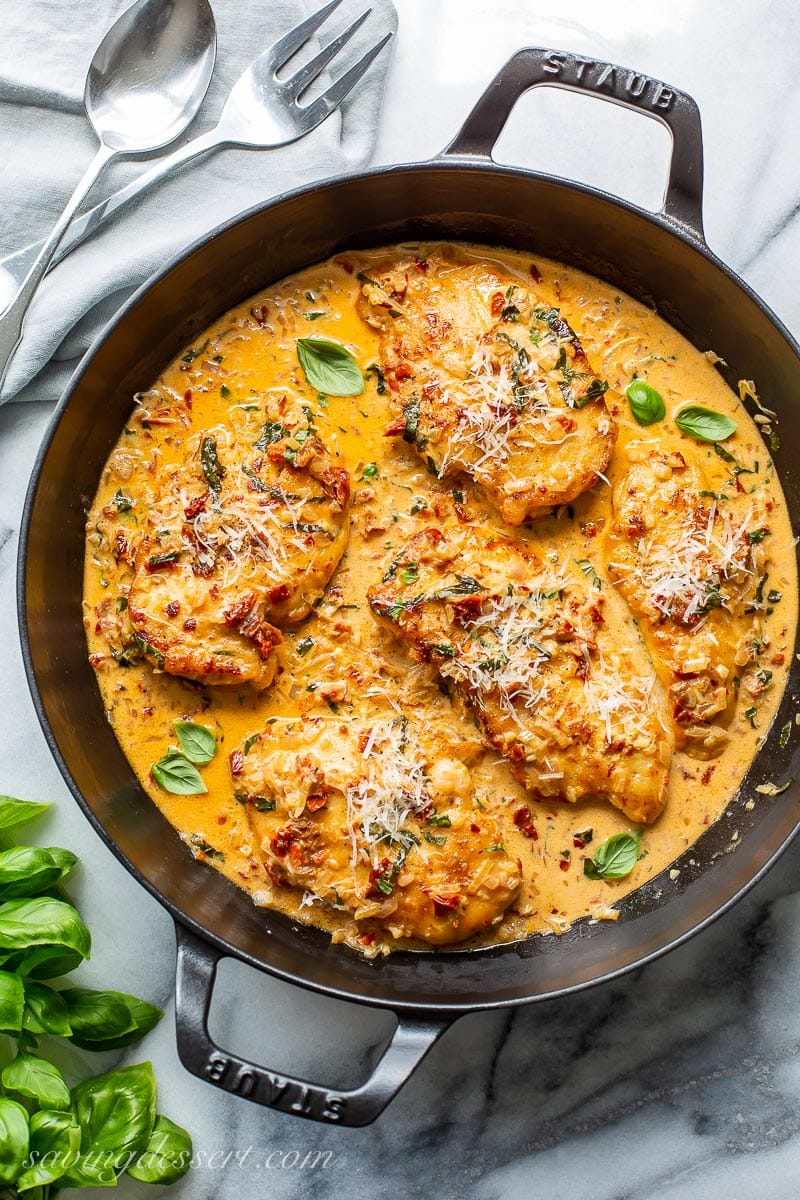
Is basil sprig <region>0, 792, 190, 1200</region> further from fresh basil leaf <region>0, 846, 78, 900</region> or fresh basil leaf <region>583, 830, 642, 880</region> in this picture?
fresh basil leaf <region>583, 830, 642, 880</region>

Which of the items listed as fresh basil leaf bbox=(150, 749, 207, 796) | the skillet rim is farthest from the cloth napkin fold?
fresh basil leaf bbox=(150, 749, 207, 796)

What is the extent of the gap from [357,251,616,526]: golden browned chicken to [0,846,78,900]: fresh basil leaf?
1948 mm

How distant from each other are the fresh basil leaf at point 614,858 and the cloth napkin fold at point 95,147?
269cm

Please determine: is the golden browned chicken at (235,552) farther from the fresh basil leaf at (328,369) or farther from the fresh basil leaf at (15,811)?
the fresh basil leaf at (15,811)

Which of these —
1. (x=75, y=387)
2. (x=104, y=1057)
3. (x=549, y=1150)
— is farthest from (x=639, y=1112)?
(x=75, y=387)

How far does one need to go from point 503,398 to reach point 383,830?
156 cm

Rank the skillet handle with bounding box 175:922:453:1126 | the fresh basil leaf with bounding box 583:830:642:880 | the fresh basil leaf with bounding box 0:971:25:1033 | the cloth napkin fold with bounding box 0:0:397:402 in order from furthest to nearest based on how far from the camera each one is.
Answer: the cloth napkin fold with bounding box 0:0:397:402, the fresh basil leaf with bounding box 583:830:642:880, the fresh basil leaf with bounding box 0:971:25:1033, the skillet handle with bounding box 175:922:453:1126

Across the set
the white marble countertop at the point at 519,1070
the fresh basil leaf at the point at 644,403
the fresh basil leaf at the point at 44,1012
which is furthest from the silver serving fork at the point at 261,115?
the fresh basil leaf at the point at 44,1012

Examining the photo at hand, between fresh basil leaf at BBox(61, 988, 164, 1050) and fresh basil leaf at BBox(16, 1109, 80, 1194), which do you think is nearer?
Answer: fresh basil leaf at BBox(16, 1109, 80, 1194)

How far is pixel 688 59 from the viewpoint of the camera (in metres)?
4.34

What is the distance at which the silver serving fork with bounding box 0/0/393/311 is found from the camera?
4121 millimetres

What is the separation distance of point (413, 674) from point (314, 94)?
224cm

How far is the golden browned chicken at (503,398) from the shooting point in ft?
12.9

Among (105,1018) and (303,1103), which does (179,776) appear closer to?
(105,1018)
